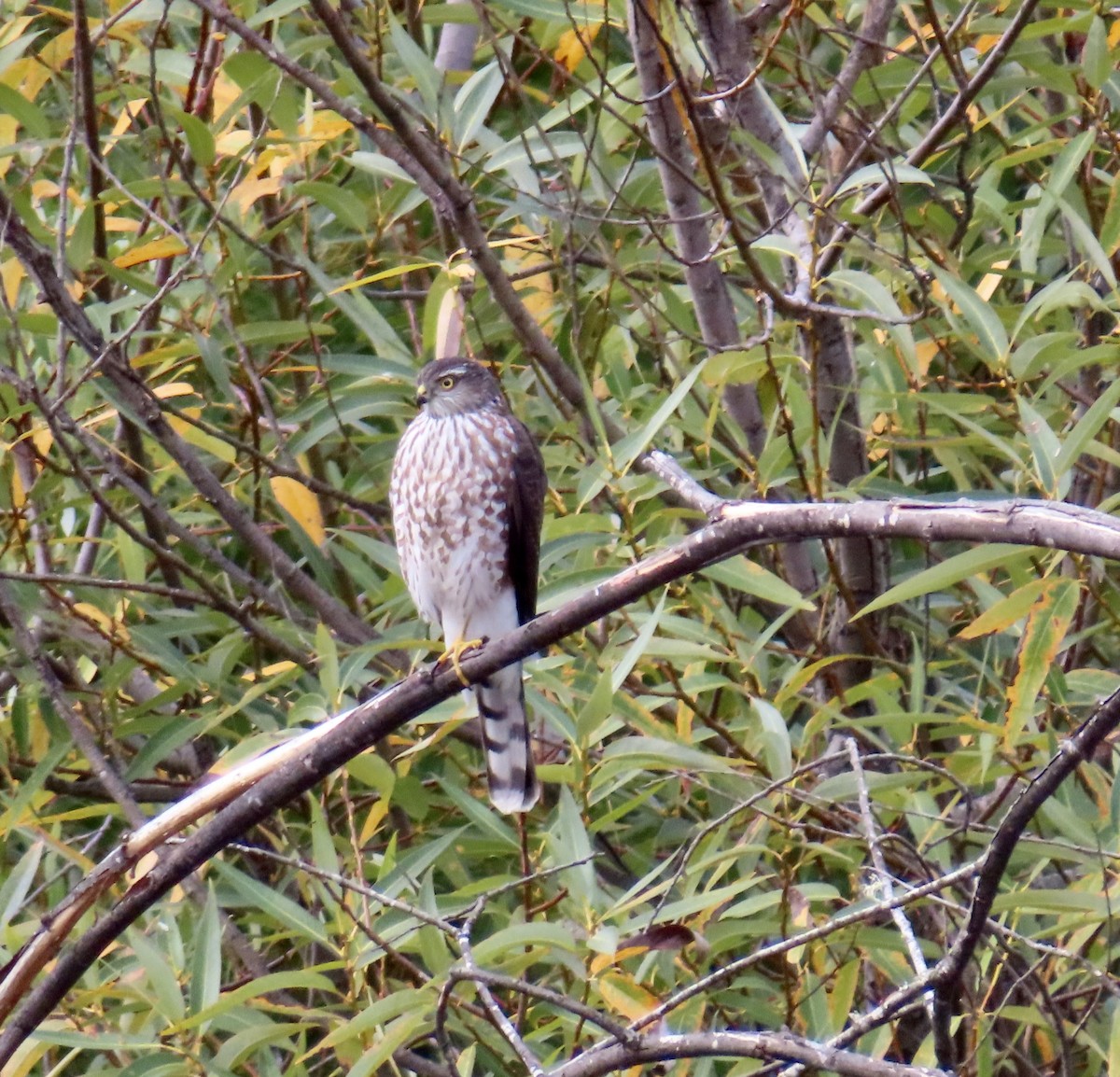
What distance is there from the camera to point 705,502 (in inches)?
101

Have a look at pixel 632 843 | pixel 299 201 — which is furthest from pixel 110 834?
pixel 299 201

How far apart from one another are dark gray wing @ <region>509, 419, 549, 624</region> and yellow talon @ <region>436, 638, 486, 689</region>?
0.86ft

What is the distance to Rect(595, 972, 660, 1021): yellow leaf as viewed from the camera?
3.25 metres

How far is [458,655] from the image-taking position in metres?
3.70

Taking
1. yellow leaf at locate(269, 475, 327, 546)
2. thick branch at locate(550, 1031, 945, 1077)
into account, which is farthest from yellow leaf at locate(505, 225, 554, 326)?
thick branch at locate(550, 1031, 945, 1077)

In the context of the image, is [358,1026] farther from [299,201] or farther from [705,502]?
[299,201]

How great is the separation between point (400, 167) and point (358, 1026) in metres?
1.94

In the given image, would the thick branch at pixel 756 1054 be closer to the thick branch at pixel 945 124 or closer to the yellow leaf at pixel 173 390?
the thick branch at pixel 945 124

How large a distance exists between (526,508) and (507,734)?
59 cm

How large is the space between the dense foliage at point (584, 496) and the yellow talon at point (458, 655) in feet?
0.30

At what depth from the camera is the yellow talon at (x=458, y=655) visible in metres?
2.91

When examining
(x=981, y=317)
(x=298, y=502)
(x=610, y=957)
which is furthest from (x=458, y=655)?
(x=981, y=317)

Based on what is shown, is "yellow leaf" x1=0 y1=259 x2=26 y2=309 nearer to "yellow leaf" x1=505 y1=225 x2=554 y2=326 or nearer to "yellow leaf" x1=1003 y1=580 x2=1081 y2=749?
"yellow leaf" x1=505 y1=225 x2=554 y2=326

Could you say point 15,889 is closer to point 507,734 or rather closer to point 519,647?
point 507,734
